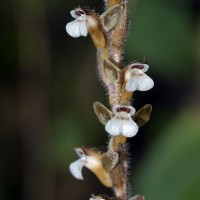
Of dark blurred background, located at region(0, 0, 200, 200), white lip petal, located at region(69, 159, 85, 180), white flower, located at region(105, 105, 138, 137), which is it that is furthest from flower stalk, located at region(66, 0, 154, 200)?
dark blurred background, located at region(0, 0, 200, 200)

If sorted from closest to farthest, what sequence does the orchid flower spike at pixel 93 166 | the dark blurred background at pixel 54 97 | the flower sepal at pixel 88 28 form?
the flower sepal at pixel 88 28, the orchid flower spike at pixel 93 166, the dark blurred background at pixel 54 97

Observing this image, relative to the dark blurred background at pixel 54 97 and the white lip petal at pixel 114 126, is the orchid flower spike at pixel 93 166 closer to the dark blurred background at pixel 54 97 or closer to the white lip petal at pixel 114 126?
the white lip petal at pixel 114 126

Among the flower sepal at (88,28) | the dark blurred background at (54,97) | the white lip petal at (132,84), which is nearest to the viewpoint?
the white lip petal at (132,84)

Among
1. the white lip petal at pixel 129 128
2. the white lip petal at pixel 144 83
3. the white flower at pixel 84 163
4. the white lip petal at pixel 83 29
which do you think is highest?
the white lip petal at pixel 83 29

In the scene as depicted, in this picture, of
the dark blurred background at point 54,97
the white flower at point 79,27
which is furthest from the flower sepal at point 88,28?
the dark blurred background at point 54,97

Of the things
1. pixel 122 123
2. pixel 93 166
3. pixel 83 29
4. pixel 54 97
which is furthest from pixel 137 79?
pixel 54 97

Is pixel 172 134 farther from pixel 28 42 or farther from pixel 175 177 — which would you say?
pixel 28 42
